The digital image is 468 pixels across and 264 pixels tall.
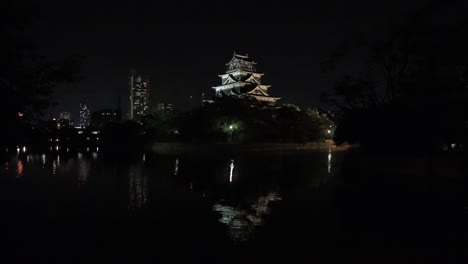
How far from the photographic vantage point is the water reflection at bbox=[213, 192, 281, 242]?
870 centimetres

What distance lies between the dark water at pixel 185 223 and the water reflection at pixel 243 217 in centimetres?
2

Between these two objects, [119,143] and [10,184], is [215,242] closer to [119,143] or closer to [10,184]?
[10,184]

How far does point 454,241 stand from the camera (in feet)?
26.6

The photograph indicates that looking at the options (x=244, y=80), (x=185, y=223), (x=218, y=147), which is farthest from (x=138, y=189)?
(x=244, y=80)

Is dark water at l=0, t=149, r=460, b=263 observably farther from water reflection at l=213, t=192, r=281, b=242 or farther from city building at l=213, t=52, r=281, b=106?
city building at l=213, t=52, r=281, b=106

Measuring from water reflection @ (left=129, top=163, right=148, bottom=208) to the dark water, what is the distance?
0.04m

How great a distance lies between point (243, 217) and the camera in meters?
10.3

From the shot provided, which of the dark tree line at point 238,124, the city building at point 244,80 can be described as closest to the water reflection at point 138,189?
the dark tree line at point 238,124

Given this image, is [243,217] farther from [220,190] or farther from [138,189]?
[138,189]

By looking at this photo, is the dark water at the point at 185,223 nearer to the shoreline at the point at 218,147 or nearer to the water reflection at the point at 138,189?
the water reflection at the point at 138,189

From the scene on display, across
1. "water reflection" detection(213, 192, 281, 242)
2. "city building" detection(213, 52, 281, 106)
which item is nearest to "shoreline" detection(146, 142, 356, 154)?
"city building" detection(213, 52, 281, 106)

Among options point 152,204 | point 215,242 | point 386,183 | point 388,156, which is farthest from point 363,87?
point 215,242

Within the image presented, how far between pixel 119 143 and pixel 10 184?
5056cm

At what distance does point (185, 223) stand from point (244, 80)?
68.2m
